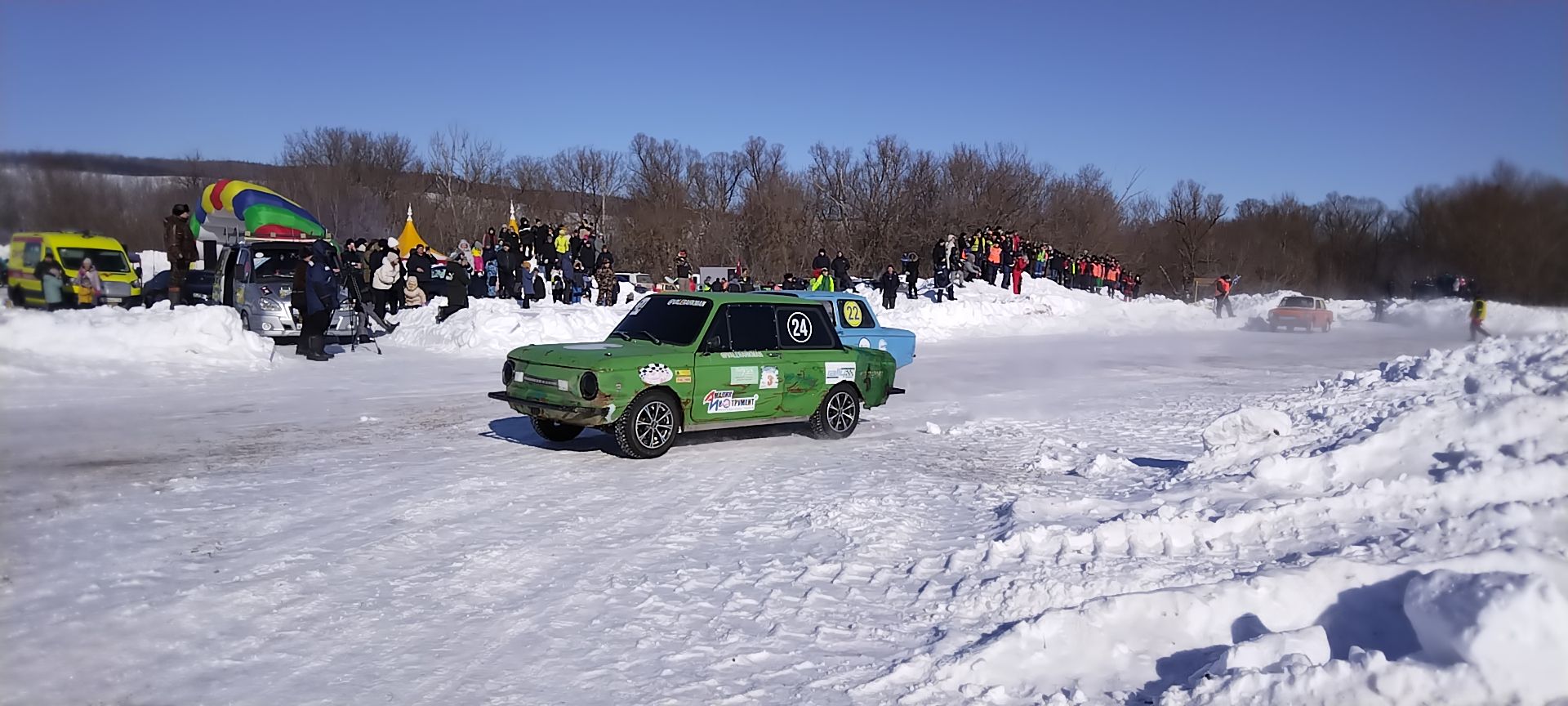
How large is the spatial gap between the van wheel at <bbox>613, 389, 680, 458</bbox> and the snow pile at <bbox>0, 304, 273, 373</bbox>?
9698 mm

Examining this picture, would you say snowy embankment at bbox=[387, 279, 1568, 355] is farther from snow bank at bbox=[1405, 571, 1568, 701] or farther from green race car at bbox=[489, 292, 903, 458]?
green race car at bbox=[489, 292, 903, 458]

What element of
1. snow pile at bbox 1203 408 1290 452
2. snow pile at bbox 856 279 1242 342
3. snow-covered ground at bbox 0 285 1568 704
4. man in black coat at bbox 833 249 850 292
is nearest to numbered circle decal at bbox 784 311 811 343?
snow-covered ground at bbox 0 285 1568 704

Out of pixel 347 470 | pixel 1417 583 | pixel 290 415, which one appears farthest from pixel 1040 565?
pixel 290 415

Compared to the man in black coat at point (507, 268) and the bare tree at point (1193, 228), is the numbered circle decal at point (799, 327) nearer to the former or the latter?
the man in black coat at point (507, 268)

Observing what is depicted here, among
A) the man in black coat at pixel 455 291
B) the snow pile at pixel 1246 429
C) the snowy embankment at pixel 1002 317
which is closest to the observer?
the snow pile at pixel 1246 429

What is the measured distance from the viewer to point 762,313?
11.1 metres

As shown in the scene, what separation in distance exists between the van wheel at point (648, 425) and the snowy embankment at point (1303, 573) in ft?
12.0

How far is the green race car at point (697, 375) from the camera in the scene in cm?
967

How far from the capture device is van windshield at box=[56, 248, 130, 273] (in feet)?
44.5

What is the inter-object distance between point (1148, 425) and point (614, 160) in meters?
82.7

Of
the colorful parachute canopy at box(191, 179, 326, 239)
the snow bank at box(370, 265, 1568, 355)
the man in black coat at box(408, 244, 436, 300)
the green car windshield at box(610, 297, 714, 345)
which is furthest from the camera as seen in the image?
the man in black coat at box(408, 244, 436, 300)

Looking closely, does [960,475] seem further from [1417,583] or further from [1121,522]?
[1417,583]

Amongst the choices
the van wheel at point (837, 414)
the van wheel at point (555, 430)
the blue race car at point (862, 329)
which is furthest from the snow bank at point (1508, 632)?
the blue race car at point (862, 329)

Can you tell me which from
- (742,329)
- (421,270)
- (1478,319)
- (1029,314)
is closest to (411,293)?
(421,270)
